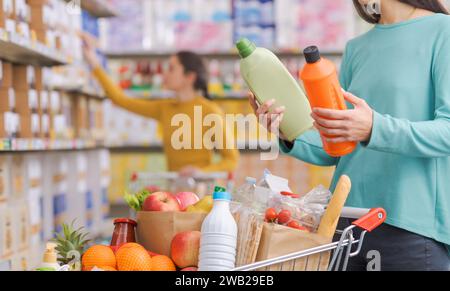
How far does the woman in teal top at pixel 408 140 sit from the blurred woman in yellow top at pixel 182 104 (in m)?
2.84

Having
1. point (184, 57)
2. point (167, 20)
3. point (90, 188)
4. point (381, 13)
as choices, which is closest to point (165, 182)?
point (90, 188)

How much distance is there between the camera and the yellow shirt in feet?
16.2

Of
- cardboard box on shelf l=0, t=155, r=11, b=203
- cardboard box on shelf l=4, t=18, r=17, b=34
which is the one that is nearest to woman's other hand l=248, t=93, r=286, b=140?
cardboard box on shelf l=4, t=18, r=17, b=34

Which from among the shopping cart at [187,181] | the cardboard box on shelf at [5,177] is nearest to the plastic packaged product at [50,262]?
the cardboard box on shelf at [5,177]

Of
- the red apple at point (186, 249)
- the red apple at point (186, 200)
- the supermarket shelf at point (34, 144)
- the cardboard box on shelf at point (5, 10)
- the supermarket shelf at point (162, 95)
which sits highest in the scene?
the cardboard box on shelf at point (5, 10)

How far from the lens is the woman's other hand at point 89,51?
507 cm

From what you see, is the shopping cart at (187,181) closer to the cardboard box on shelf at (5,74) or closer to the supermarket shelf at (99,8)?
the cardboard box on shelf at (5,74)

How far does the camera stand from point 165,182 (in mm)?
5395

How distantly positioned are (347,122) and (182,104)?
3.41m

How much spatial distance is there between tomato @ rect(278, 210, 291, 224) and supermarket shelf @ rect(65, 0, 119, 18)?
3.58m

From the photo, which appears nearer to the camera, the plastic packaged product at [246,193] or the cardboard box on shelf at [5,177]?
the plastic packaged product at [246,193]

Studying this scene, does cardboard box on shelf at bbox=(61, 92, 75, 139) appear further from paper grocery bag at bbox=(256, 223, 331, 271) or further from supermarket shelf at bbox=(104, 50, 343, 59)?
paper grocery bag at bbox=(256, 223, 331, 271)

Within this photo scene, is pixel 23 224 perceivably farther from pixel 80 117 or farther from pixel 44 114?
pixel 80 117

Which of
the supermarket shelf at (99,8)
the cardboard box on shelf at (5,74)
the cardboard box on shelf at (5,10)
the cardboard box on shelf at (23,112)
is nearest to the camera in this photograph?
the cardboard box on shelf at (5,10)
